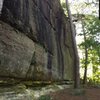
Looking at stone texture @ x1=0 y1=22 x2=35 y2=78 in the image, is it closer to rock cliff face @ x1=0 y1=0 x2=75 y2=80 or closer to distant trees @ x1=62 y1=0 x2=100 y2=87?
rock cliff face @ x1=0 y1=0 x2=75 y2=80

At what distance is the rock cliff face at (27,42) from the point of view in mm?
6949

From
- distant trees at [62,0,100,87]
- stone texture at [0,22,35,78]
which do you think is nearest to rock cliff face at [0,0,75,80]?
stone texture at [0,22,35,78]

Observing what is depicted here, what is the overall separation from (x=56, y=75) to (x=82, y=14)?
10340 millimetres

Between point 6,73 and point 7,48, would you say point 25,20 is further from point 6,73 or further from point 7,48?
point 6,73

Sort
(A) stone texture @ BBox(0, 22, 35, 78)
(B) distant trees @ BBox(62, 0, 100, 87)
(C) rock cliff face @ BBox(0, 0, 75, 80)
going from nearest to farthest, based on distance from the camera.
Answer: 1. (A) stone texture @ BBox(0, 22, 35, 78)
2. (C) rock cliff face @ BBox(0, 0, 75, 80)
3. (B) distant trees @ BBox(62, 0, 100, 87)

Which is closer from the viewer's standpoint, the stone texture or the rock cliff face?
the stone texture

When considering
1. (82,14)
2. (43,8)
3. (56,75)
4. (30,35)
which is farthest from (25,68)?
(82,14)

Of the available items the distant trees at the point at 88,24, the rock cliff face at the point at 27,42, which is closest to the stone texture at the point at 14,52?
the rock cliff face at the point at 27,42

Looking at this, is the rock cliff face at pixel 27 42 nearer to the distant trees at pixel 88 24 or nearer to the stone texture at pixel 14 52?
the stone texture at pixel 14 52

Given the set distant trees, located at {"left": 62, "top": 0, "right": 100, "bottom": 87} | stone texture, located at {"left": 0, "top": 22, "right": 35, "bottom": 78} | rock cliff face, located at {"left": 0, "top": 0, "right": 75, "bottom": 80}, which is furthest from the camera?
distant trees, located at {"left": 62, "top": 0, "right": 100, "bottom": 87}

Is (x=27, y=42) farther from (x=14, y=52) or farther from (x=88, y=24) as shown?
(x=88, y=24)

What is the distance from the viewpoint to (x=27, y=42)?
8578mm

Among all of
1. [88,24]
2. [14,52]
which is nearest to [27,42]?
[14,52]

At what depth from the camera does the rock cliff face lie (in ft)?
22.8
